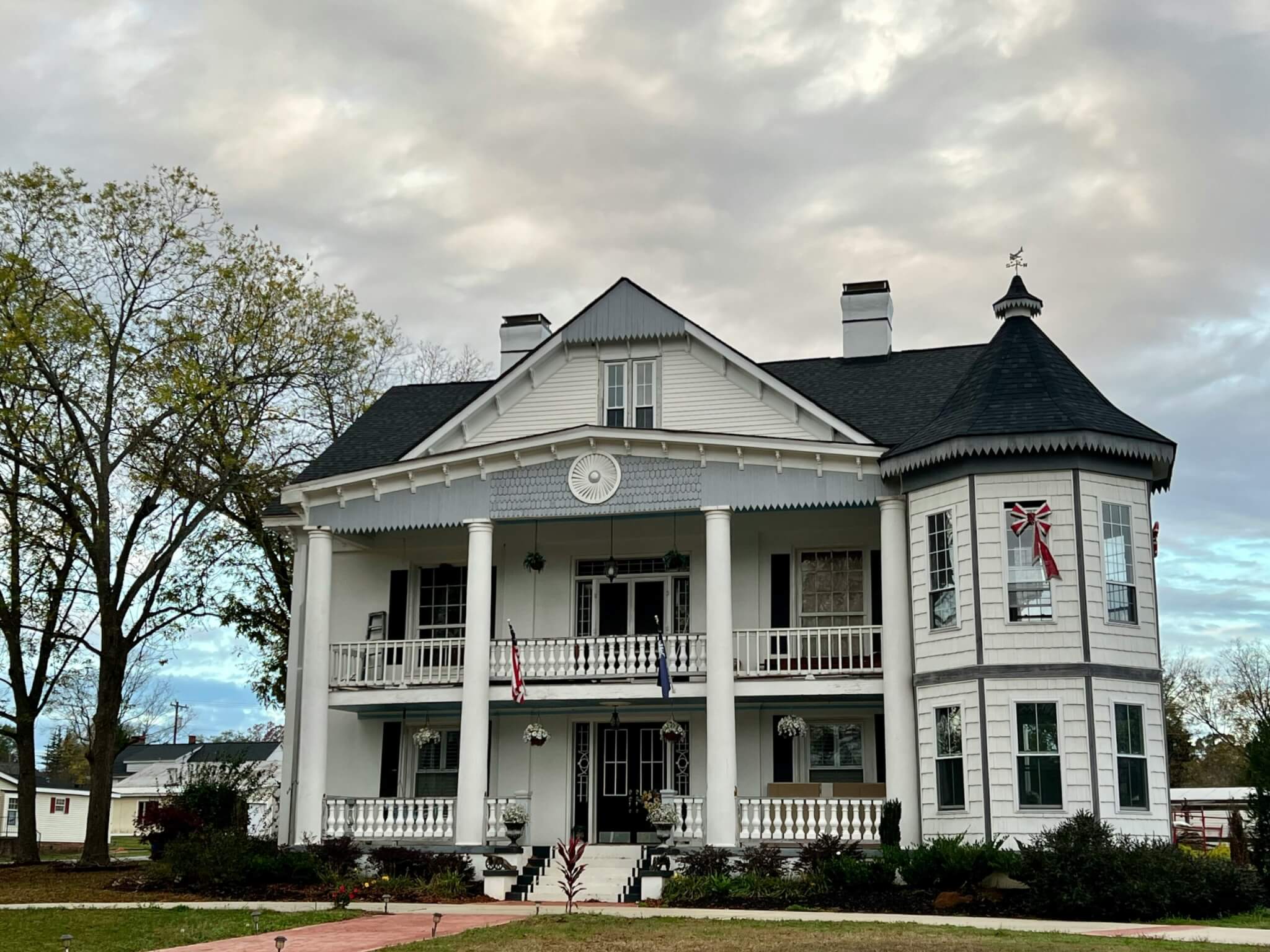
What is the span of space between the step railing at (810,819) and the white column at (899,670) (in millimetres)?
488

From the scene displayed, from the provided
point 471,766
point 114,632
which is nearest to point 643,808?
point 471,766

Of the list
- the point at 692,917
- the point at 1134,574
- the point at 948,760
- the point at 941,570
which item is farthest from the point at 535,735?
the point at 1134,574

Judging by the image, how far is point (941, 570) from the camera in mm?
20703

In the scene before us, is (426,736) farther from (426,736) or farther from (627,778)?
(627,778)

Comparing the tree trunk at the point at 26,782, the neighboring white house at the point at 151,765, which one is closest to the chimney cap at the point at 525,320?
the tree trunk at the point at 26,782

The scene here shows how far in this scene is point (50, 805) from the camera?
61062mm

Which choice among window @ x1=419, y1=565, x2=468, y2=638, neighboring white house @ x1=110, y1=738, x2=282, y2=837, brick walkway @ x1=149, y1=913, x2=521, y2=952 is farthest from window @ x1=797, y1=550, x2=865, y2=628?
neighboring white house @ x1=110, y1=738, x2=282, y2=837

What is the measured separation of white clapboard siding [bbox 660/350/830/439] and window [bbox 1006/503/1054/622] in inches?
162

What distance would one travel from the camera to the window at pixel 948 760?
19797 millimetres

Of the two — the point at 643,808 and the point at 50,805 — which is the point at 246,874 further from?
the point at 50,805

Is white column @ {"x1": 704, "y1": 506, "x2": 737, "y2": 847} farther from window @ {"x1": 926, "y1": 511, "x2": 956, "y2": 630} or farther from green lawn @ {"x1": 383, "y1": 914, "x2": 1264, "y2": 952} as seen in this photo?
green lawn @ {"x1": 383, "y1": 914, "x2": 1264, "y2": 952}

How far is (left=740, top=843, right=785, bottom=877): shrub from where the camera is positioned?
19641mm

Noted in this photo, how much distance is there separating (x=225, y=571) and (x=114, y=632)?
5681 mm

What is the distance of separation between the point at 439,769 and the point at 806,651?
281 inches
